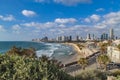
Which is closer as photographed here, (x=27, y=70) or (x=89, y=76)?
(x=27, y=70)

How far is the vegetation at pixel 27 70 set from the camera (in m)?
8.69

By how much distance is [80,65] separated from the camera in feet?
188

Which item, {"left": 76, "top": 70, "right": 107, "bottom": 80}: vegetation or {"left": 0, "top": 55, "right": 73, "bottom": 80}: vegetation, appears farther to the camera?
{"left": 76, "top": 70, "right": 107, "bottom": 80}: vegetation

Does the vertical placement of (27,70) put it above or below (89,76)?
above

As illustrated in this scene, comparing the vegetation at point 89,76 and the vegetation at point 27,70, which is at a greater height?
the vegetation at point 27,70

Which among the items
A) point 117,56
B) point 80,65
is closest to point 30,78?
point 80,65

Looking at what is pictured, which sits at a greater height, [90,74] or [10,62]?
[10,62]

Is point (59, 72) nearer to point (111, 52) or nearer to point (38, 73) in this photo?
point (38, 73)

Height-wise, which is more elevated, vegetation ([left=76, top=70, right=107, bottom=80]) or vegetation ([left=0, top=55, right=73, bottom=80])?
vegetation ([left=0, top=55, right=73, bottom=80])

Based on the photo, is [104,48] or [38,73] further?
[104,48]

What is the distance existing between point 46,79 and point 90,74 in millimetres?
6394

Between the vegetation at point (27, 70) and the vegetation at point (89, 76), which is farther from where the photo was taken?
the vegetation at point (89, 76)

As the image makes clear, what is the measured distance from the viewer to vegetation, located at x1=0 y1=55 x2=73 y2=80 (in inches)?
342

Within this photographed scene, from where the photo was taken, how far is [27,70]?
8758mm
